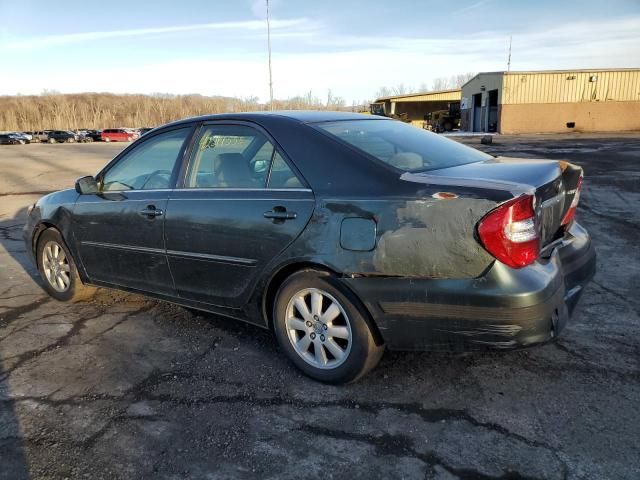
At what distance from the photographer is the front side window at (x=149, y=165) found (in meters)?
3.75

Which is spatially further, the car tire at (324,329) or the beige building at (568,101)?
the beige building at (568,101)

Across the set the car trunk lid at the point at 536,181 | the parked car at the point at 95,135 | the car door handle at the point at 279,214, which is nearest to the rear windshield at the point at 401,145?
the car trunk lid at the point at 536,181

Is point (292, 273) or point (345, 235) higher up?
point (345, 235)

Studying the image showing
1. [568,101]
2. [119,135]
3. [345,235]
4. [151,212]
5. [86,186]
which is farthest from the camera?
[119,135]

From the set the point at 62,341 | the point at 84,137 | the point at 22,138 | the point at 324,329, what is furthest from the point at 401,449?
the point at 84,137

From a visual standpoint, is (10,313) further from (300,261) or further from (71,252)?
(300,261)

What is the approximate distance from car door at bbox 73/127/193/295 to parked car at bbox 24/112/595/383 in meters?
0.02

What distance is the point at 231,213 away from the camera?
3.21 meters

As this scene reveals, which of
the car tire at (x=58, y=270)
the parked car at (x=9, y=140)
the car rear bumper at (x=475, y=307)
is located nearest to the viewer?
the car rear bumper at (x=475, y=307)

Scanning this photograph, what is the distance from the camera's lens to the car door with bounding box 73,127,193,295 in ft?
12.1

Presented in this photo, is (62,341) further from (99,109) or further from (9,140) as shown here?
(99,109)

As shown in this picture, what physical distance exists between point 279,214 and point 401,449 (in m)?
1.44

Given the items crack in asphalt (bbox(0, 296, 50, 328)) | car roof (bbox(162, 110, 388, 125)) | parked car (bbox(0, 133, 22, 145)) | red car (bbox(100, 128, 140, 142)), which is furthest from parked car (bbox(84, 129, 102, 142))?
car roof (bbox(162, 110, 388, 125))

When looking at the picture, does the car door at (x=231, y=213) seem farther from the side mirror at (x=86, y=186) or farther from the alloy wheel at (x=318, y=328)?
the side mirror at (x=86, y=186)
